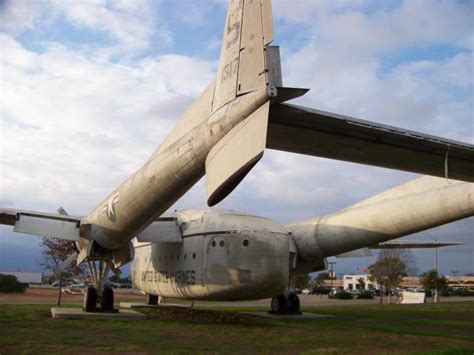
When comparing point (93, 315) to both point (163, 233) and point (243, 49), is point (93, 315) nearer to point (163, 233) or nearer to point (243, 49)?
point (163, 233)

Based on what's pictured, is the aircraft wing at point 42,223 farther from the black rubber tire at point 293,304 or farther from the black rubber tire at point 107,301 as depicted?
the black rubber tire at point 293,304

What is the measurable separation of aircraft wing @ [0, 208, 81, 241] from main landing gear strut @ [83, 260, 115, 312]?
72.6 inches

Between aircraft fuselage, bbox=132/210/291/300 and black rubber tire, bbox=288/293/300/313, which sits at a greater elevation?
aircraft fuselage, bbox=132/210/291/300

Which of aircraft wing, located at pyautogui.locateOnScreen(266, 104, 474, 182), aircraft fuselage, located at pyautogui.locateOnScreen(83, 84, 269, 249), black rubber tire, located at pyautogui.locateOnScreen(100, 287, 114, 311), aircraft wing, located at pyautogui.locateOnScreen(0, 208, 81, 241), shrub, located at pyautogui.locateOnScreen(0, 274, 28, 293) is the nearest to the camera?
aircraft wing, located at pyautogui.locateOnScreen(266, 104, 474, 182)

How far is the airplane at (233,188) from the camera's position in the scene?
962 centimetres

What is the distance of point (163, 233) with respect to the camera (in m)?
20.2

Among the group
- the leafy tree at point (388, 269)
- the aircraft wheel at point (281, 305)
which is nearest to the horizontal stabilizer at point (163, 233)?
the aircraft wheel at point (281, 305)

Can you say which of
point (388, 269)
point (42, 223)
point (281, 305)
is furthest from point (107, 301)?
point (388, 269)

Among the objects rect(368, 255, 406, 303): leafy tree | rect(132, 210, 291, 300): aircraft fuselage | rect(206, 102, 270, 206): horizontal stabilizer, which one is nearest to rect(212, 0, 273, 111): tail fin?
rect(206, 102, 270, 206): horizontal stabilizer

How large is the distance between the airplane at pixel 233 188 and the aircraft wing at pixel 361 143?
0.02m

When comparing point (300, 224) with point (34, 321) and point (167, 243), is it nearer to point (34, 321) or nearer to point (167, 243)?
point (167, 243)

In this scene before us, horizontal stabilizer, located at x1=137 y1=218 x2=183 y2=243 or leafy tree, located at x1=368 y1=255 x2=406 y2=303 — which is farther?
leafy tree, located at x1=368 y1=255 x2=406 y2=303

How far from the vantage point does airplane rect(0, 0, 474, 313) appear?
962 centimetres

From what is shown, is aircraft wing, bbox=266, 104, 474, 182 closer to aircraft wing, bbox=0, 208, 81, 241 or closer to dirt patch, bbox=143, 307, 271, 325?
dirt patch, bbox=143, 307, 271, 325
